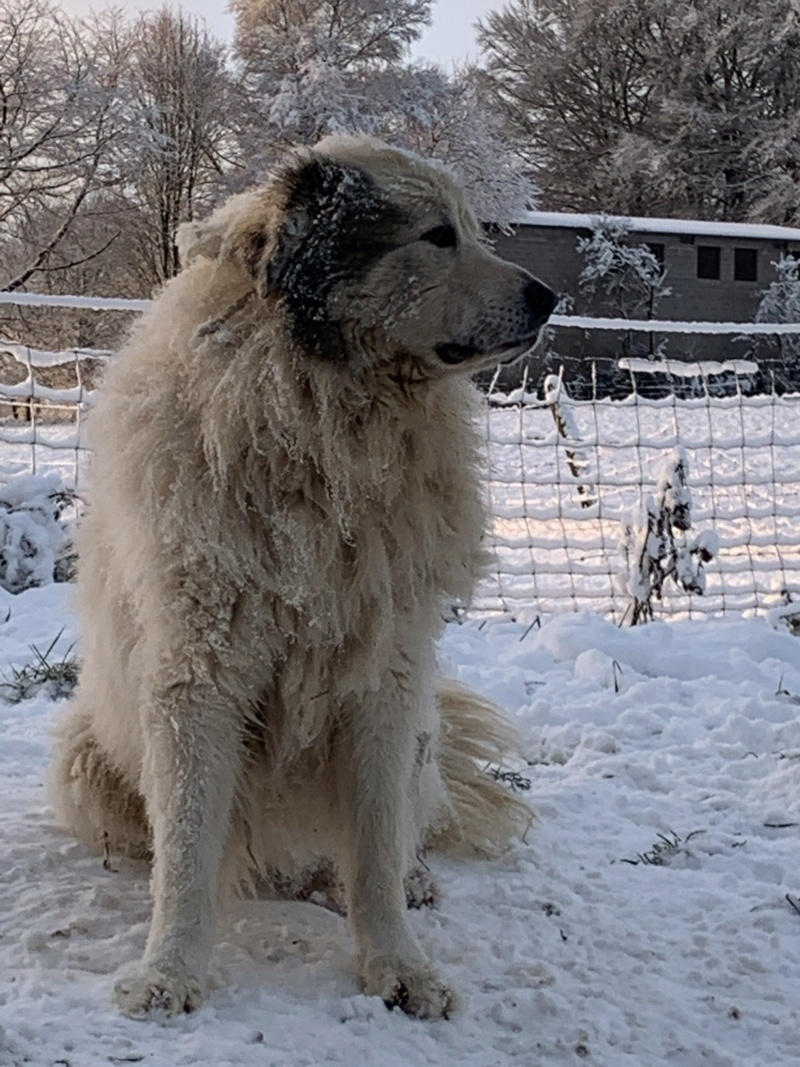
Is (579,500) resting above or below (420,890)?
above

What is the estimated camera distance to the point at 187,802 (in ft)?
6.66

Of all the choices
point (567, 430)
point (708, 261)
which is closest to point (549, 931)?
point (567, 430)

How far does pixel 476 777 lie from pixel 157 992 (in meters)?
1.30

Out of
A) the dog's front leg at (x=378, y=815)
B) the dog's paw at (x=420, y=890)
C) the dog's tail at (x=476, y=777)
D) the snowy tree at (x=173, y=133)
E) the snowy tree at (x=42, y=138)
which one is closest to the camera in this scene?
the dog's front leg at (x=378, y=815)

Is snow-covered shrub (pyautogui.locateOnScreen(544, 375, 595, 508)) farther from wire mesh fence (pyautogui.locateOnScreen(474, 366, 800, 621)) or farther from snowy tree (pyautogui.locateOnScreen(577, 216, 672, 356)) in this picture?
snowy tree (pyautogui.locateOnScreen(577, 216, 672, 356))

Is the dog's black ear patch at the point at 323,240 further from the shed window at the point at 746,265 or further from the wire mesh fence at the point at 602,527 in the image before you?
the shed window at the point at 746,265

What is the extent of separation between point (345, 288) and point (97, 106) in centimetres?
2012

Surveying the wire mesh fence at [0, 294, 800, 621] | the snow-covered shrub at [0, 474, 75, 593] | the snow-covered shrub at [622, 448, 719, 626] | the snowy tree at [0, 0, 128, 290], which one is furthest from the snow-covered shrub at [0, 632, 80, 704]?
the snowy tree at [0, 0, 128, 290]

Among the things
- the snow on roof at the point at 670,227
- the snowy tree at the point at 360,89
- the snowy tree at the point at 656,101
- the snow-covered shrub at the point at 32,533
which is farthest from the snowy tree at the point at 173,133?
the snow-covered shrub at the point at 32,533

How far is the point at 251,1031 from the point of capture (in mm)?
Answer: 1810

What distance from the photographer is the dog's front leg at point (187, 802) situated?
2.02 m

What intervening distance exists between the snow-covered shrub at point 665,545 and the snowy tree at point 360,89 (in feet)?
62.6

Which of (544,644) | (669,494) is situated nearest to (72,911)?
(544,644)

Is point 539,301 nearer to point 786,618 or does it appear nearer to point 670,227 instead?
point 786,618
